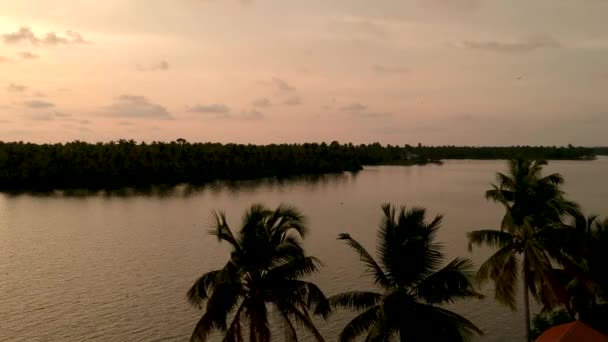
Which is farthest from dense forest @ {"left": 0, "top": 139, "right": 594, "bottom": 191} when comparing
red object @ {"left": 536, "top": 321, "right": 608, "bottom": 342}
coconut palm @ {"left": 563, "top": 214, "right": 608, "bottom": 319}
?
red object @ {"left": 536, "top": 321, "right": 608, "bottom": 342}

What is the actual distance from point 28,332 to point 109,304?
4.97m

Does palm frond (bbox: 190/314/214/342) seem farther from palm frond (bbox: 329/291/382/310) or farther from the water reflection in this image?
the water reflection

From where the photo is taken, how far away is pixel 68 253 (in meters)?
47.4

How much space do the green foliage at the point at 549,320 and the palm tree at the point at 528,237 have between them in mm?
Result: 1166

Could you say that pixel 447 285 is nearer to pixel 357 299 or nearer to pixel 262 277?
pixel 357 299

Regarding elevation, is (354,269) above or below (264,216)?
below

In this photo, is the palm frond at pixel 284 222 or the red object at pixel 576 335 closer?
the red object at pixel 576 335

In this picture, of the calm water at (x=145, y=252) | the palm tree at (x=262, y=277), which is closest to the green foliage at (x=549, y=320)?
the calm water at (x=145, y=252)

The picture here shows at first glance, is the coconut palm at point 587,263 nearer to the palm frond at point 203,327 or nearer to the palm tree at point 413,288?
the palm tree at point 413,288

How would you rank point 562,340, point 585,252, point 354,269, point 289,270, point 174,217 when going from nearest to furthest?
1. point 562,340
2. point 289,270
3. point 585,252
4. point 354,269
5. point 174,217

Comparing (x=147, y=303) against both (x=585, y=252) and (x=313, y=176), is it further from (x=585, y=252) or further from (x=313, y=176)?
(x=313, y=176)

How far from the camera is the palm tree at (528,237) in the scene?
17.3 meters

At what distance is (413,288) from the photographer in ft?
47.6

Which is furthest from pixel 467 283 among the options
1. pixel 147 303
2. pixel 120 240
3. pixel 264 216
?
pixel 120 240
